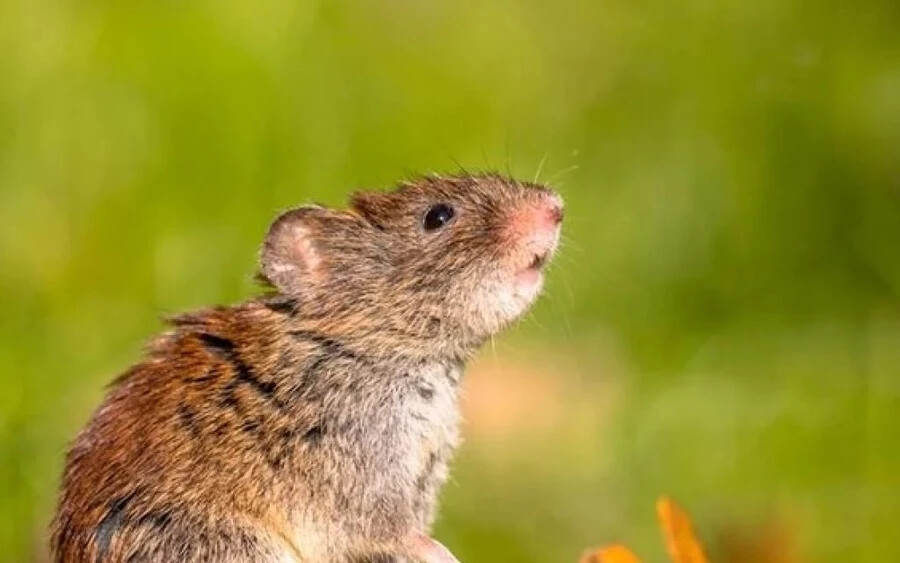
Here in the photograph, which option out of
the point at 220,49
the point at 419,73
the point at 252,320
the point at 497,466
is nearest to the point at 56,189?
the point at 220,49

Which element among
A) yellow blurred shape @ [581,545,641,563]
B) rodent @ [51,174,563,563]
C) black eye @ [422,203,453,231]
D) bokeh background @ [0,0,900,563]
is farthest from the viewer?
bokeh background @ [0,0,900,563]

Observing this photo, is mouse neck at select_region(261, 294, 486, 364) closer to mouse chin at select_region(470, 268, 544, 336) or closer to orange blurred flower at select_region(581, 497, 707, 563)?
mouse chin at select_region(470, 268, 544, 336)

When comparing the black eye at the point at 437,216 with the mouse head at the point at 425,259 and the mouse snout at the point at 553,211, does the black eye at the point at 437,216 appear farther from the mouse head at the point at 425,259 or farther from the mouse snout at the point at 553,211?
the mouse snout at the point at 553,211

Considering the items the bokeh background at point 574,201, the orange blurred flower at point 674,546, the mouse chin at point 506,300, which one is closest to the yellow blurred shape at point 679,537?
the orange blurred flower at point 674,546

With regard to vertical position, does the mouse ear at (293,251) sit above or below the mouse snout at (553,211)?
below

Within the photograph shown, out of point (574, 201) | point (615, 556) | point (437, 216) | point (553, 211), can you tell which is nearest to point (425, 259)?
point (437, 216)

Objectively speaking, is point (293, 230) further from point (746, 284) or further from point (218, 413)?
point (746, 284)

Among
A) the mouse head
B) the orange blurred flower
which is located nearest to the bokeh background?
the mouse head
